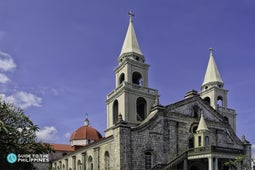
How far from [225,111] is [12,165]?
126 feet

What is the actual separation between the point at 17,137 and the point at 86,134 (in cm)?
4327

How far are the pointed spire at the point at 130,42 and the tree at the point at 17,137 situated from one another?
22.6 m

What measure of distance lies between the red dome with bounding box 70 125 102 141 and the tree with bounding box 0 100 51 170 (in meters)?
41.3

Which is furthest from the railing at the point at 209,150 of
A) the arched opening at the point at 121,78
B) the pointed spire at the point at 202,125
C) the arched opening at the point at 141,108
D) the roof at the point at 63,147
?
the roof at the point at 63,147

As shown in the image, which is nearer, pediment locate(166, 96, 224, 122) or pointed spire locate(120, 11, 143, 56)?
pediment locate(166, 96, 224, 122)

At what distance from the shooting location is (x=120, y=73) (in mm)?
44938

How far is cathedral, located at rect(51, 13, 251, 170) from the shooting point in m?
35.7

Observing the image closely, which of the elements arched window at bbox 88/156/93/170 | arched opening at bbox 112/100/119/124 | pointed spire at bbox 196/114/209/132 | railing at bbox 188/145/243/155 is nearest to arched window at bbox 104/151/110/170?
arched window at bbox 88/156/93/170

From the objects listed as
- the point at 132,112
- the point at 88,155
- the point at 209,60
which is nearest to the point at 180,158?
the point at 132,112

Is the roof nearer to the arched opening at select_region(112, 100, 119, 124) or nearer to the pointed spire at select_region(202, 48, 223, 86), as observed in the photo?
the arched opening at select_region(112, 100, 119, 124)

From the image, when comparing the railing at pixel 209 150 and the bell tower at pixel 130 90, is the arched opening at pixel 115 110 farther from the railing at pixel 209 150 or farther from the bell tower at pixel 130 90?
the railing at pixel 209 150

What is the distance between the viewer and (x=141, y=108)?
150 feet

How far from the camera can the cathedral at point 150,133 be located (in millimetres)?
35688

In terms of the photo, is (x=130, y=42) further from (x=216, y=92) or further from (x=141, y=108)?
(x=216, y=92)
